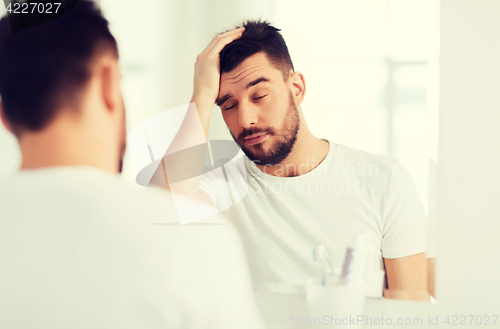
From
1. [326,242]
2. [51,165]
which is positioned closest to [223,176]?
[326,242]

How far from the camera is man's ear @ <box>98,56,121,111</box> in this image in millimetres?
700

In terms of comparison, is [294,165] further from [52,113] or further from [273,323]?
[52,113]

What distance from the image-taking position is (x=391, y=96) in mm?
858

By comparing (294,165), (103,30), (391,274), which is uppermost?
(103,30)

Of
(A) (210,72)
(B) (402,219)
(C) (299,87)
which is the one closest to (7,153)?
(A) (210,72)

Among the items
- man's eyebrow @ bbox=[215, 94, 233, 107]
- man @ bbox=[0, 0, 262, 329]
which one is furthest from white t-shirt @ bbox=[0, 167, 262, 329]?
man's eyebrow @ bbox=[215, 94, 233, 107]

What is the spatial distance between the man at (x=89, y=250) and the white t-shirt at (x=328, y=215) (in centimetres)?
25

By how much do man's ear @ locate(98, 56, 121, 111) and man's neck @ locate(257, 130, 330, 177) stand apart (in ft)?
1.37

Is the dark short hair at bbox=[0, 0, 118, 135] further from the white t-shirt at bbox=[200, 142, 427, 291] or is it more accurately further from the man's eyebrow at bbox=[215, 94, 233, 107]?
the white t-shirt at bbox=[200, 142, 427, 291]

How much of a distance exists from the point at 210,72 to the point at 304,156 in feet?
1.07

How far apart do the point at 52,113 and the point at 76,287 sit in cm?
33

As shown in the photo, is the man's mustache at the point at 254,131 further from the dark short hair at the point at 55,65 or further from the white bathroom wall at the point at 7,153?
the white bathroom wall at the point at 7,153

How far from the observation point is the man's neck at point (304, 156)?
89cm

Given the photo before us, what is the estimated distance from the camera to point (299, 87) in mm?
887
